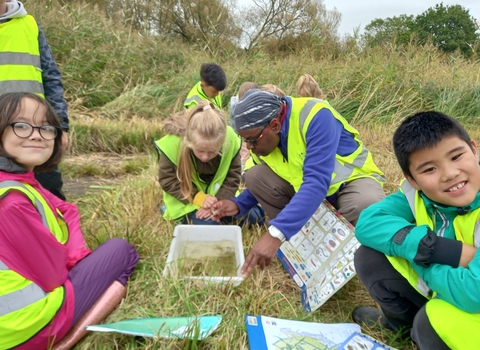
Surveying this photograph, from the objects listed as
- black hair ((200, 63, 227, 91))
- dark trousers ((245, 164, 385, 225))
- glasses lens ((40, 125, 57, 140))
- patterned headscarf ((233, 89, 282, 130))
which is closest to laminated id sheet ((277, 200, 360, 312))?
dark trousers ((245, 164, 385, 225))

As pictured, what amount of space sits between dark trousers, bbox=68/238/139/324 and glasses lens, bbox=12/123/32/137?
23.2 inches

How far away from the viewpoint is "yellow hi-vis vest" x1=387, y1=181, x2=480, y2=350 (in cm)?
120

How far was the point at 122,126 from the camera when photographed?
496 centimetres

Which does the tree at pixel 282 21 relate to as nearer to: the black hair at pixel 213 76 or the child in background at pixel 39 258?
the black hair at pixel 213 76

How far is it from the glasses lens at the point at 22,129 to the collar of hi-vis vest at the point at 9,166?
0.12 m

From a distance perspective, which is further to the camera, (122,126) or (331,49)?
(331,49)

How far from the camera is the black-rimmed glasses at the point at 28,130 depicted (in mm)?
1592

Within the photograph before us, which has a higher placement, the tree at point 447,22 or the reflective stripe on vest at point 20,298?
the tree at point 447,22

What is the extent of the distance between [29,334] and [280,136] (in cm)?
146

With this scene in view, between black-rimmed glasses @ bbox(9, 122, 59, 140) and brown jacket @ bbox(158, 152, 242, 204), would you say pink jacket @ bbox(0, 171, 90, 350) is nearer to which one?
black-rimmed glasses @ bbox(9, 122, 59, 140)

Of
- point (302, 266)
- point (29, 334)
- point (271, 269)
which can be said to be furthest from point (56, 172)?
point (302, 266)

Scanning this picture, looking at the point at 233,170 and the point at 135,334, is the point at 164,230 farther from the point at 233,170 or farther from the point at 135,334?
the point at 135,334

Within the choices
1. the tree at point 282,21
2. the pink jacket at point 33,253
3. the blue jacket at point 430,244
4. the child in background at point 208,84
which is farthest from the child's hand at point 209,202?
the tree at point 282,21

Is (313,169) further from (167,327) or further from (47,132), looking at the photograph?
(47,132)
